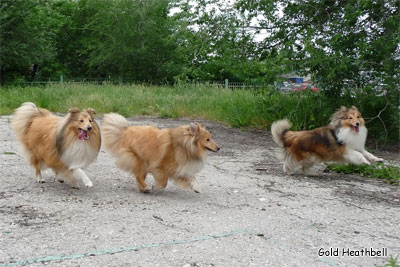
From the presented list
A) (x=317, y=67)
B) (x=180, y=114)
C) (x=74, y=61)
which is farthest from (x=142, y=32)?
(x=317, y=67)

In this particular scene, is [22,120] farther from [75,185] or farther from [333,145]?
[333,145]

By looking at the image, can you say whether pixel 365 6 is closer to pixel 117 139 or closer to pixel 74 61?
pixel 117 139

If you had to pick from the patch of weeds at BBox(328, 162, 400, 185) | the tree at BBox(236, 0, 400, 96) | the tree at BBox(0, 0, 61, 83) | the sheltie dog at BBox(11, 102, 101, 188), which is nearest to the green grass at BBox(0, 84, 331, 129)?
the tree at BBox(236, 0, 400, 96)

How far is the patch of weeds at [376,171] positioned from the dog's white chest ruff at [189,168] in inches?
128

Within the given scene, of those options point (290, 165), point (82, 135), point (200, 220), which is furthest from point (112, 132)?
point (290, 165)

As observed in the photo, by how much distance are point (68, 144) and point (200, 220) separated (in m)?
2.07

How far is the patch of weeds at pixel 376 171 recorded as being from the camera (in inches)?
285

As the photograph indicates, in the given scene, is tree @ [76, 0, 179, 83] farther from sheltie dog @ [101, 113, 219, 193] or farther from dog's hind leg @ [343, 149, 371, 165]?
sheltie dog @ [101, 113, 219, 193]

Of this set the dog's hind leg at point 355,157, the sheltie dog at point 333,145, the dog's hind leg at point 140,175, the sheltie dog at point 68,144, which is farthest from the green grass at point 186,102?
the sheltie dog at point 68,144

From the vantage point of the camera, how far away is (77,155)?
18.7 feet

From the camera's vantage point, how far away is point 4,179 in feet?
20.4

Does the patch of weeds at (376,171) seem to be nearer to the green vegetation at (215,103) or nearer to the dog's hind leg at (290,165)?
the dog's hind leg at (290,165)

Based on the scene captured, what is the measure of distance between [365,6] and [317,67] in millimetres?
1674

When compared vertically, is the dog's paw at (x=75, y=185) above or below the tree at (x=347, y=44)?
below
